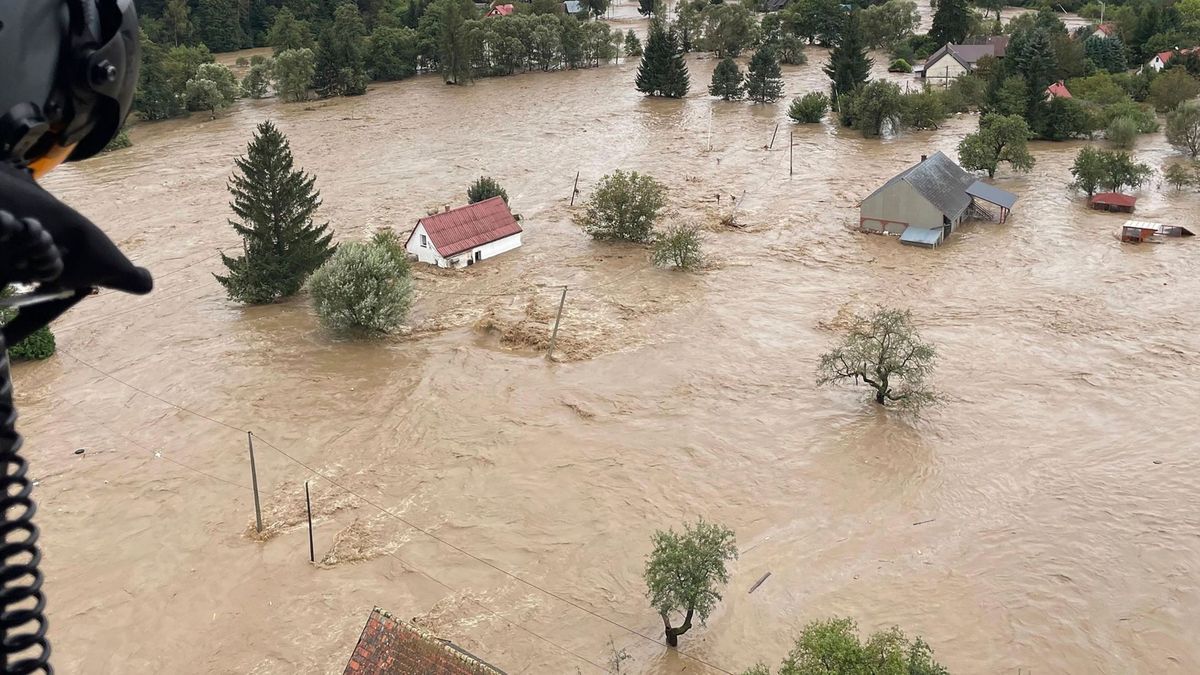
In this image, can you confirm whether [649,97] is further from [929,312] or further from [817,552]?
[817,552]

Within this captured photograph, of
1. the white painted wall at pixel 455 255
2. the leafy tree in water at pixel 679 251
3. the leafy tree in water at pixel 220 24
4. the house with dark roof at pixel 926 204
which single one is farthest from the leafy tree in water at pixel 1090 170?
the leafy tree in water at pixel 220 24

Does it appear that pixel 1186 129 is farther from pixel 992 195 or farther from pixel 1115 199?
pixel 992 195

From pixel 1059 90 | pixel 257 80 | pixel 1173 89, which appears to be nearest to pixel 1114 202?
pixel 1173 89

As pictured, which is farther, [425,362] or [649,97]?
[649,97]

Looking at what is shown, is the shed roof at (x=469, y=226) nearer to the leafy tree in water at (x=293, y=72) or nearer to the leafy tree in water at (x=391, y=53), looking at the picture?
the leafy tree in water at (x=293, y=72)

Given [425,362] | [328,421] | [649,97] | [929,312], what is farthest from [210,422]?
[649,97]
